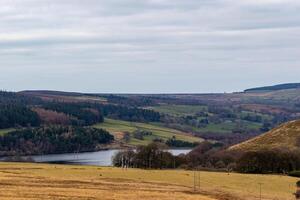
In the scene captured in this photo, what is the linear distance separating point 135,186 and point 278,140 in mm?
110820

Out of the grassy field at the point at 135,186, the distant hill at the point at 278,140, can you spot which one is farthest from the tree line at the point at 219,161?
the grassy field at the point at 135,186

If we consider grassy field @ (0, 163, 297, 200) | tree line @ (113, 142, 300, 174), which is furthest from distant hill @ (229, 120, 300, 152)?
grassy field @ (0, 163, 297, 200)

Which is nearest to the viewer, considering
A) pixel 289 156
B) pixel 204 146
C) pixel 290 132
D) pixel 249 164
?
pixel 249 164

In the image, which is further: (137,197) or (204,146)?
(204,146)

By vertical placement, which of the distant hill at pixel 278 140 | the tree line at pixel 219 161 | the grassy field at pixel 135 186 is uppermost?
the distant hill at pixel 278 140

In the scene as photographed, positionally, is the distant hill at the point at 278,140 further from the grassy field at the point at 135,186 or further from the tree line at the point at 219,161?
the grassy field at the point at 135,186

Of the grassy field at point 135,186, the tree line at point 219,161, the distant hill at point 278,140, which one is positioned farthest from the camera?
the distant hill at point 278,140

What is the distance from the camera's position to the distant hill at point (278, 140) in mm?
162125

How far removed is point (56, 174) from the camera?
81000 mm

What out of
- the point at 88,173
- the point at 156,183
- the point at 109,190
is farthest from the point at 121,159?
the point at 109,190

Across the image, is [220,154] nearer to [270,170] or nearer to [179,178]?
[270,170]

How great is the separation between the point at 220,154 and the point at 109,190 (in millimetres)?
88049

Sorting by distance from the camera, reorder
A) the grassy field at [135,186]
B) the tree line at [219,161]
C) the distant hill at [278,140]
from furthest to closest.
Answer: the distant hill at [278,140], the tree line at [219,161], the grassy field at [135,186]

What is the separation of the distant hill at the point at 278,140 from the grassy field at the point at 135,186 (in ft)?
233
